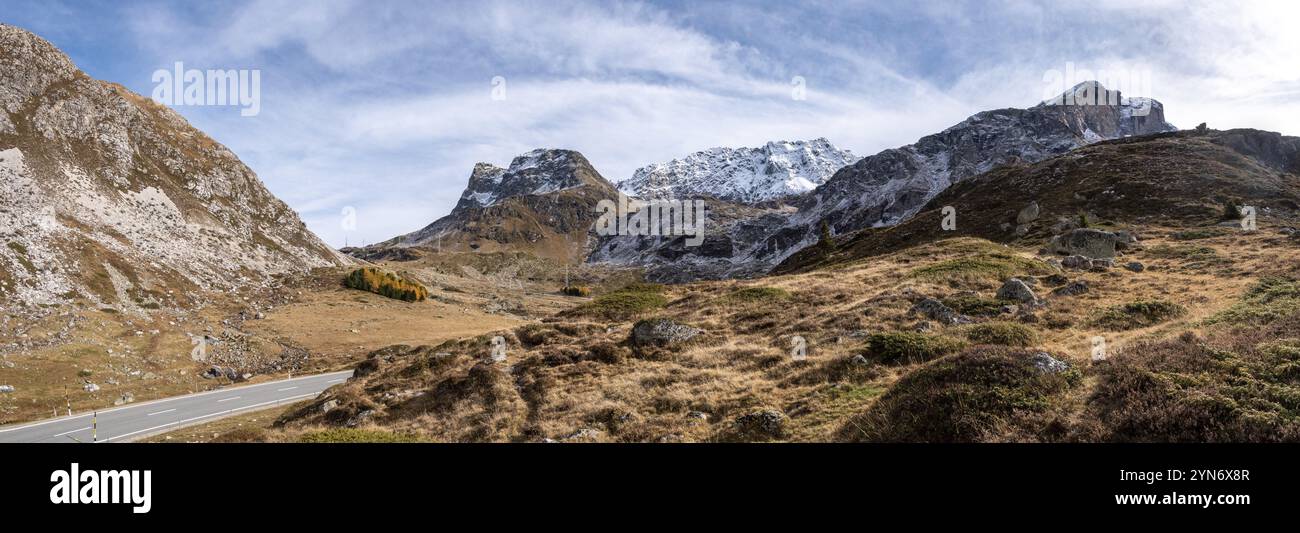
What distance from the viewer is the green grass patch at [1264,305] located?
55.6 feet

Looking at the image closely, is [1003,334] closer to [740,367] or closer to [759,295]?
[740,367]

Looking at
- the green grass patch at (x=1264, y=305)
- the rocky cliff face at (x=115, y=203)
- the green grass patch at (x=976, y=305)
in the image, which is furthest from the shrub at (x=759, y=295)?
the rocky cliff face at (x=115, y=203)

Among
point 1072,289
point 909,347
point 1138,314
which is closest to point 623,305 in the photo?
point 909,347

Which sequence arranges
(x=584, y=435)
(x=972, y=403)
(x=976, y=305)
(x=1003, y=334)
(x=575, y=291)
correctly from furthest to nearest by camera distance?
(x=575, y=291), (x=976, y=305), (x=1003, y=334), (x=584, y=435), (x=972, y=403)

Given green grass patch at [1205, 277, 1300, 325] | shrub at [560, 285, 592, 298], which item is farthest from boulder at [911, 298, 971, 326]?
shrub at [560, 285, 592, 298]

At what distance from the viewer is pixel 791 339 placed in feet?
81.8

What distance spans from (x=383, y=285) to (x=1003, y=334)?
10659 centimetres

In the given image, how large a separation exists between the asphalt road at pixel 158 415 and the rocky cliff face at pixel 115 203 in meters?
30.5

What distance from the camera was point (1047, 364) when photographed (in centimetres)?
1337

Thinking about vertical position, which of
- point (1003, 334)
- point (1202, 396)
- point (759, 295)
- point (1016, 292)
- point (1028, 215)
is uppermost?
point (1028, 215)

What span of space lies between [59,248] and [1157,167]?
141 metres

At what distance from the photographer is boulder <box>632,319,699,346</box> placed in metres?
27.7
